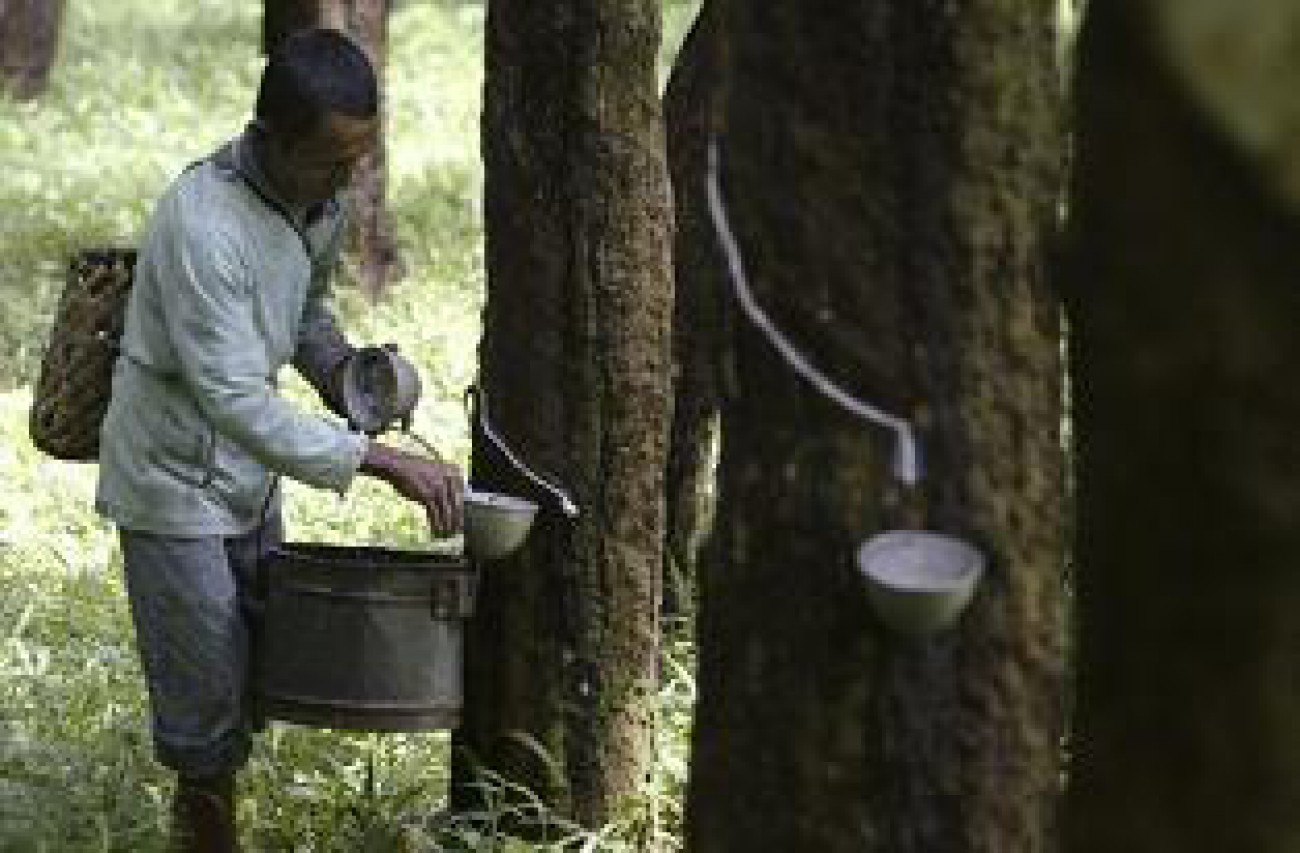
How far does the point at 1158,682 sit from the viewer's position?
2.54m

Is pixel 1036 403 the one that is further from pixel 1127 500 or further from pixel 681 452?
pixel 681 452

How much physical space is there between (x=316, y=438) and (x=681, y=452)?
2.64 m

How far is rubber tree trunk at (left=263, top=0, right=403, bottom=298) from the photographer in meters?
12.3

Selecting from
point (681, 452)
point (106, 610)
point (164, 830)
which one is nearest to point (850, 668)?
point (164, 830)

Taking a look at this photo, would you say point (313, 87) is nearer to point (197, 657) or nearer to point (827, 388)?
point (197, 657)

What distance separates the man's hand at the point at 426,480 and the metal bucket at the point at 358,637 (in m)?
0.20

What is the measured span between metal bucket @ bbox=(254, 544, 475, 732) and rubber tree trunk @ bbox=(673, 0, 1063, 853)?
173 centimetres

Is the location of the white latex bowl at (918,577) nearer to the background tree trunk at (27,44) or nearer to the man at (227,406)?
the man at (227,406)

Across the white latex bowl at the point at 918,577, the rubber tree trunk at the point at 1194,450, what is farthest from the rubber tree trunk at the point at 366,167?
the rubber tree trunk at the point at 1194,450

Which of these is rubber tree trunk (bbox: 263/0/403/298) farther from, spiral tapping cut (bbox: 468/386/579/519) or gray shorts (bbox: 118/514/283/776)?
gray shorts (bbox: 118/514/283/776)

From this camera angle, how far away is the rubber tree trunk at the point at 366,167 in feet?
40.2

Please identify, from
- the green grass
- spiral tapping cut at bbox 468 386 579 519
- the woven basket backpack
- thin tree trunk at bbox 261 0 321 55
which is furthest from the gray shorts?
thin tree trunk at bbox 261 0 321 55

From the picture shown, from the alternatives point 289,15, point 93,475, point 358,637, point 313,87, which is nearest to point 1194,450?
point 313,87

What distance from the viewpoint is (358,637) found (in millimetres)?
5391
